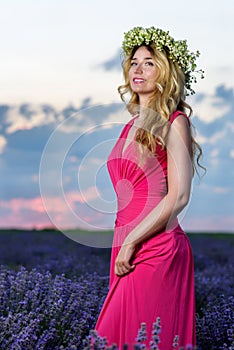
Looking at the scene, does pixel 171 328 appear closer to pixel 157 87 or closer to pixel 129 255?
pixel 129 255

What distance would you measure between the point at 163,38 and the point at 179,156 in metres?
0.67

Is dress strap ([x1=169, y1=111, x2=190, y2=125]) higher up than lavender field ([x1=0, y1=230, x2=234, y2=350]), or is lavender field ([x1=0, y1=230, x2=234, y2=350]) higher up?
dress strap ([x1=169, y1=111, x2=190, y2=125])

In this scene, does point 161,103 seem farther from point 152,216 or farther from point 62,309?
point 62,309

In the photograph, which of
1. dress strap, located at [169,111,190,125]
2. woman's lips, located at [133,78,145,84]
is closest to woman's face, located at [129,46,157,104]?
woman's lips, located at [133,78,145,84]

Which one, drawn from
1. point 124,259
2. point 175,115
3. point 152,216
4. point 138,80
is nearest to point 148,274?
point 124,259

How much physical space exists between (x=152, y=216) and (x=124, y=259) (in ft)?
0.74

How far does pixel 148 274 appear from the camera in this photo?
3.16 metres

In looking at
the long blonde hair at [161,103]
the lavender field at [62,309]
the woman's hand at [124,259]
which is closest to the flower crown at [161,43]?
the long blonde hair at [161,103]

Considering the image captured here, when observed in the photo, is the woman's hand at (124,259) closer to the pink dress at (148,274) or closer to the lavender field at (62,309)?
the pink dress at (148,274)

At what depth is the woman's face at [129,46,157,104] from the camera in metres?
3.37

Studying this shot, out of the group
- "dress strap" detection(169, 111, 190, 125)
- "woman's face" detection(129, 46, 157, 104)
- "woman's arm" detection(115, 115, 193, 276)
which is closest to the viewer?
"woman's arm" detection(115, 115, 193, 276)

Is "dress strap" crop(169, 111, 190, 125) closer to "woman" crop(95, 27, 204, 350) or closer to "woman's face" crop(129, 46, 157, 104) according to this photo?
"woman" crop(95, 27, 204, 350)

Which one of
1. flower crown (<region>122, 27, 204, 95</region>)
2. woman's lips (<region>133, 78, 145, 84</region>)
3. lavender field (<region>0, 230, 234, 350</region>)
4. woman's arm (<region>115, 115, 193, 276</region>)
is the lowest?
lavender field (<region>0, 230, 234, 350</region>)

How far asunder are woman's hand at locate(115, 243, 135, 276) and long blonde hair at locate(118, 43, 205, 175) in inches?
17.5
